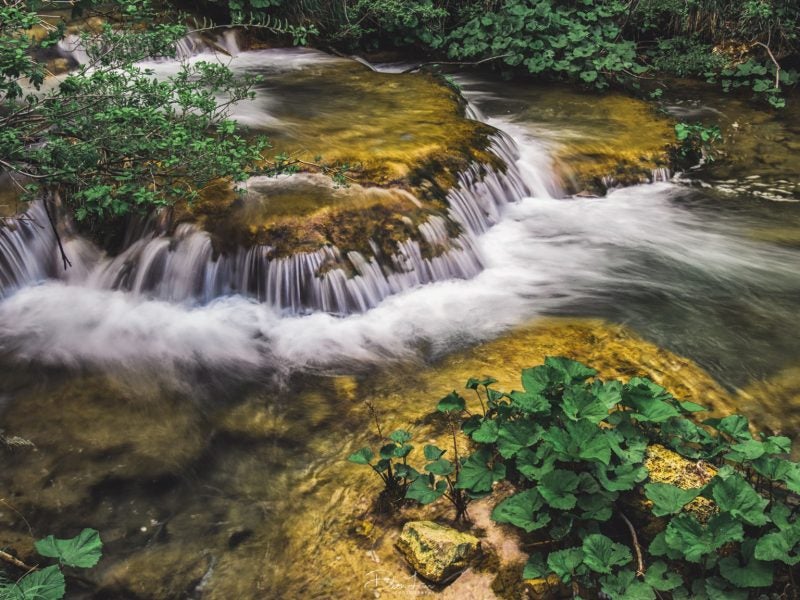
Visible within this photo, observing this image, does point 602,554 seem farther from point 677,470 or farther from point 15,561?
point 15,561

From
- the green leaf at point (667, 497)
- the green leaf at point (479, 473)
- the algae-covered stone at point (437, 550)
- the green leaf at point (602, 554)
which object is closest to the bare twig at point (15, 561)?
the algae-covered stone at point (437, 550)

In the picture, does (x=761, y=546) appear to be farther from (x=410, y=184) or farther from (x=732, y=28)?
(x=732, y=28)

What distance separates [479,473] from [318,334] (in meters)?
2.09

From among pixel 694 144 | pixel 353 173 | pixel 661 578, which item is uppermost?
pixel 353 173

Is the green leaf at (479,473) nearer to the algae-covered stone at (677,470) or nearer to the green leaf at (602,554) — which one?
the green leaf at (602,554)

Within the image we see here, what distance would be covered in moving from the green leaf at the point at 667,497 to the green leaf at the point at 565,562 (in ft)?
1.09

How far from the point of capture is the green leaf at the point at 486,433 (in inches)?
115

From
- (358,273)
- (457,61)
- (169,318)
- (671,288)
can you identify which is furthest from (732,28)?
(169,318)

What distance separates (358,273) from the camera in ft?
16.4

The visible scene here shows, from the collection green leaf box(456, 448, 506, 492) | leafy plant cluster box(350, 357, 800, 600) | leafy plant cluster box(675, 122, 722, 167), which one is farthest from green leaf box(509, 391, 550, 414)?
leafy plant cluster box(675, 122, 722, 167)

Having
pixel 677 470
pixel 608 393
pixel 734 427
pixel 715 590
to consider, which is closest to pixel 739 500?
pixel 715 590

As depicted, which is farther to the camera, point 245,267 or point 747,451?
point 245,267

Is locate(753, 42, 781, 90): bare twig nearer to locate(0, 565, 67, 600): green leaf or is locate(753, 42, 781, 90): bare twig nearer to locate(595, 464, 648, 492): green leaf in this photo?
locate(595, 464, 648, 492): green leaf

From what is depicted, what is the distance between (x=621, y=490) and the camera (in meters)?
2.78
